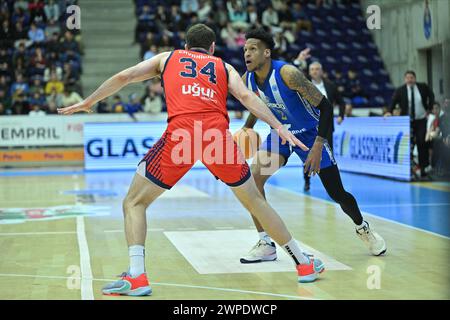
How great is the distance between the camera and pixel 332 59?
27.8 meters

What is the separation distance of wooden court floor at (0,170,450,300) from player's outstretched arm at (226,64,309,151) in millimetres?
1213

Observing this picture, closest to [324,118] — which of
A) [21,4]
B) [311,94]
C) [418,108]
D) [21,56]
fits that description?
[311,94]

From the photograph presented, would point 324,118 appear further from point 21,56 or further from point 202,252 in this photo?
point 21,56

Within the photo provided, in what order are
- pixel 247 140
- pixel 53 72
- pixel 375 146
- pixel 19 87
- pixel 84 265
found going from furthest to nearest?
1. pixel 53 72
2. pixel 19 87
3. pixel 375 146
4. pixel 247 140
5. pixel 84 265

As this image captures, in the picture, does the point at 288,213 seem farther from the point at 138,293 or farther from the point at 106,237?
the point at 138,293

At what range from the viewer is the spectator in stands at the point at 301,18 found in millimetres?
28511

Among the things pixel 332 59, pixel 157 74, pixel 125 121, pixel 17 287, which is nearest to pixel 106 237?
pixel 17 287

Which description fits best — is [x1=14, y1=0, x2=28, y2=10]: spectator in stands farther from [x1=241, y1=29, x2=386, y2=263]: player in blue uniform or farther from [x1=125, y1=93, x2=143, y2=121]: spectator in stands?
[x1=241, y1=29, x2=386, y2=263]: player in blue uniform

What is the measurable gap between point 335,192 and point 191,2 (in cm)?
2123

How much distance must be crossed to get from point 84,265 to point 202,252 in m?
1.28

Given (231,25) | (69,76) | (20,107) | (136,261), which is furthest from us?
(231,25)

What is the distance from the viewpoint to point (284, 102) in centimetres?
754

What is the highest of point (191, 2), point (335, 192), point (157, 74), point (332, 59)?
point (191, 2)

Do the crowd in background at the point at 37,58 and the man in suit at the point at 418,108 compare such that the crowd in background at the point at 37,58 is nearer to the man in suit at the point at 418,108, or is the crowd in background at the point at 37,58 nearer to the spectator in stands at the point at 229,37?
the spectator in stands at the point at 229,37
